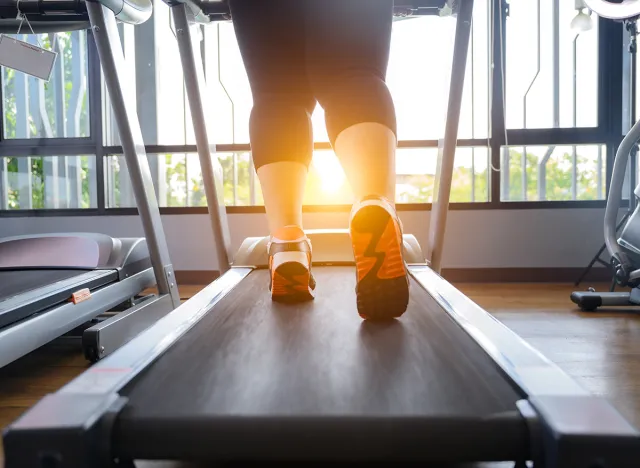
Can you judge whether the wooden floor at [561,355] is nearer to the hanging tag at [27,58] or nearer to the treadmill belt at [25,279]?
the treadmill belt at [25,279]

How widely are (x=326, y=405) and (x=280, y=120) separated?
2.12 ft

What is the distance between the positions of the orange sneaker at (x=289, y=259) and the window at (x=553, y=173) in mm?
2308

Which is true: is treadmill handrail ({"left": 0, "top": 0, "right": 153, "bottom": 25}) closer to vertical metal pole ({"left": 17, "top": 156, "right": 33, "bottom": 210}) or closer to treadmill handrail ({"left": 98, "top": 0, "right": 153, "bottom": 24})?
treadmill handrail ({"left": 98, "top": 0, "right": 153, "bottom": 24})

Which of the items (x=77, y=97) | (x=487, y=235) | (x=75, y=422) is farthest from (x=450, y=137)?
(x=77, y=97)

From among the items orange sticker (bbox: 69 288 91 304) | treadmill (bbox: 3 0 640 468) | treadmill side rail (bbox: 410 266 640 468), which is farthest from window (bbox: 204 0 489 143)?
treadmill side rail (bbox: 410 266 640 468)

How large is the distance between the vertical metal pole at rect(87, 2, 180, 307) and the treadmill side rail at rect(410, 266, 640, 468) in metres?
1.23

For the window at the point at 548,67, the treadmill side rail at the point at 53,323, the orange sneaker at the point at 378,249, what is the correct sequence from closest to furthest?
1. the orange sneaker at the point at 378,249
2. the treadmill side rail at the point at 53,323
3. the window at the point at 548,67

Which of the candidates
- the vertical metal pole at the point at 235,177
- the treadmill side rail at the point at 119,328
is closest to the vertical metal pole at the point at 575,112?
the vertical metal pole at the point at 235,177

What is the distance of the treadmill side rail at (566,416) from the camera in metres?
0.44

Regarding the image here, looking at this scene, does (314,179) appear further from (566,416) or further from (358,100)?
(566,416)

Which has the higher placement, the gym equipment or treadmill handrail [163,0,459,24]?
treadmill handrail [163,0,459,24]

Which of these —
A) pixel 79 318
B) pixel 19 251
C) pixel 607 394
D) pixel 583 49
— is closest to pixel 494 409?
pixel 607 394

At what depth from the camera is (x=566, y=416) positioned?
48 centimetres

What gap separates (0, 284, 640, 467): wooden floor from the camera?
3.27 ft
